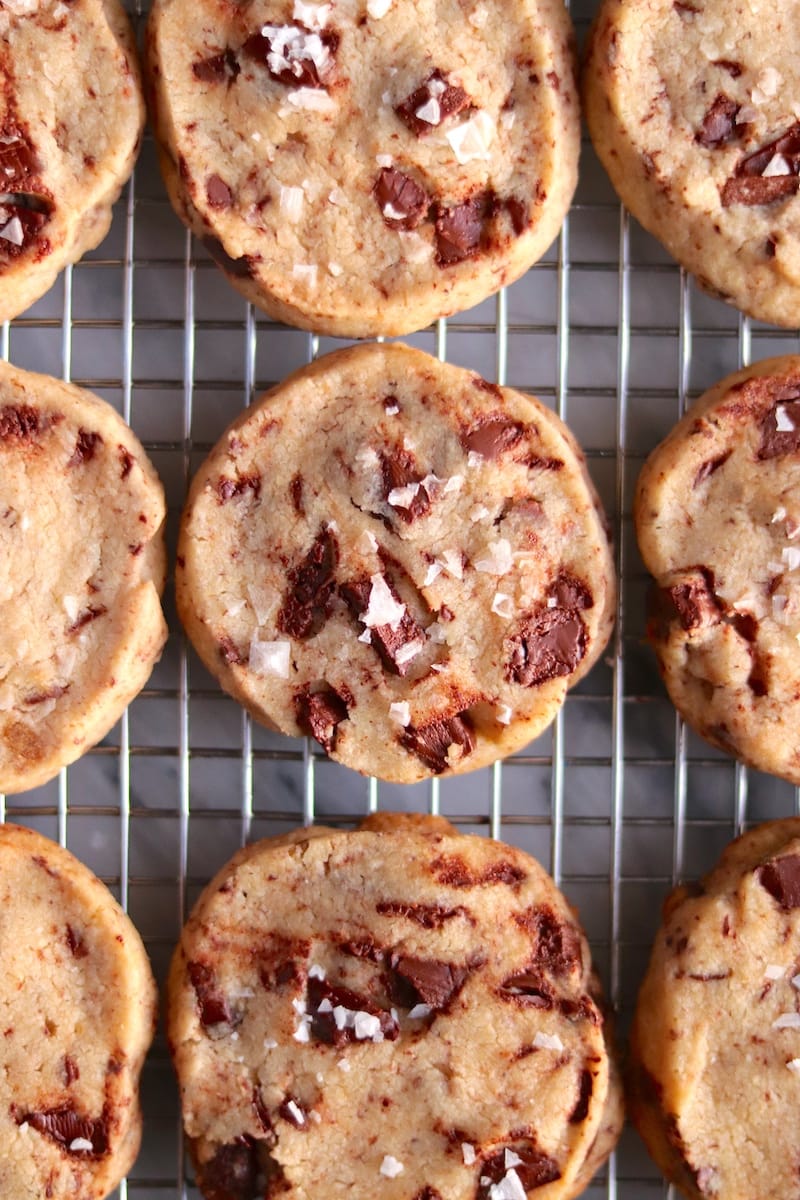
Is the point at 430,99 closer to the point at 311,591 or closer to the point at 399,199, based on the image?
the point at 399,199

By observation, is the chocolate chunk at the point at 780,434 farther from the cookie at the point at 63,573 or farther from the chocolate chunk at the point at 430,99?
the cookie at the point at 63,573

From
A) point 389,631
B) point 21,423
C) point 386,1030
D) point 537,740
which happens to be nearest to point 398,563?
point 389,631

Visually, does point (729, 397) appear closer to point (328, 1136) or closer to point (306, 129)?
point (306, 129)

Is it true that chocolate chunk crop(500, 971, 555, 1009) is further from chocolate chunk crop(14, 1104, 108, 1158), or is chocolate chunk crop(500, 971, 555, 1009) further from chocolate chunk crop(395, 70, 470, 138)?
chocolate chunk crop(395, 70, 470, 138)

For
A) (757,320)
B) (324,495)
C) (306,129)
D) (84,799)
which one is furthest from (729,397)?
(84,799)

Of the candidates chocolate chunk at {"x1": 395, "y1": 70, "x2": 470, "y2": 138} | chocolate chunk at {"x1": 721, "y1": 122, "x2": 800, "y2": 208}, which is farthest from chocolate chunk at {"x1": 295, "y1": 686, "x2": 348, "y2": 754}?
chocolate chunk at {"x1": 721, "y1": 122, "x2": 800, "y2": 208}
